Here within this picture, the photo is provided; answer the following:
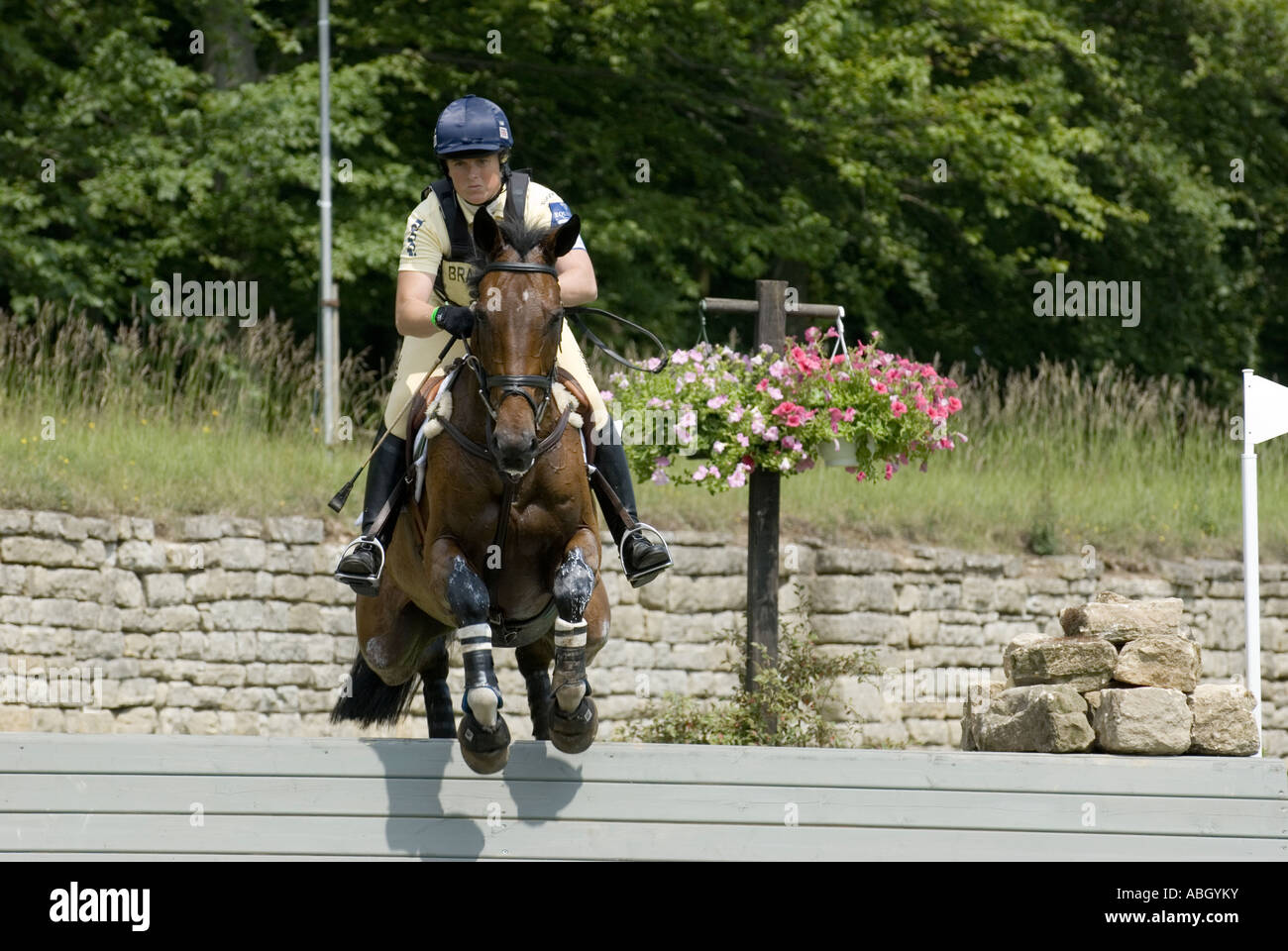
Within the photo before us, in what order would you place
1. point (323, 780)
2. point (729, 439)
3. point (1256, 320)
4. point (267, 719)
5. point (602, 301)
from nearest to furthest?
point (323, 780) < point (729, 439) < point (267, 719) < point (602, 301) < point (1256, 320)

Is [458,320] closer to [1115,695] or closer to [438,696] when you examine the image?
[438,696]

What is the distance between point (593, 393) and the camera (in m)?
6.25

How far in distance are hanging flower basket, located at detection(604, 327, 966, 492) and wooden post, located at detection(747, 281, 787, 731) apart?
47 centimetres

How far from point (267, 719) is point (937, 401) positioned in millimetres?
5341

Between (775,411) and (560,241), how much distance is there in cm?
348

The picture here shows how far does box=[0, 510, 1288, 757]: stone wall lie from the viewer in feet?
35.7

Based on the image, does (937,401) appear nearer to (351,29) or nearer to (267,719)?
(267,719)

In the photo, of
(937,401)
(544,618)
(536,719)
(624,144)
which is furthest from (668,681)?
(624,144)

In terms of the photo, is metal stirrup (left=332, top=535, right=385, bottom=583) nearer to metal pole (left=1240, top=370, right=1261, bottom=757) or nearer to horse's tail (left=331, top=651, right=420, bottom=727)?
horse's tail (left=331, top=651, right=420, bottom=727)

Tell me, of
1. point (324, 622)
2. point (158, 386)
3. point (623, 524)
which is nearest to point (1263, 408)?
point (623, 524)

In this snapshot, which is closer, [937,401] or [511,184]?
[511,184]

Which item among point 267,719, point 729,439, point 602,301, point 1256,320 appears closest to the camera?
point 729,439

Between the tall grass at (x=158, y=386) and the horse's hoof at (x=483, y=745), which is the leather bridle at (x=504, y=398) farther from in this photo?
the tall grass at (x=158, y=386)

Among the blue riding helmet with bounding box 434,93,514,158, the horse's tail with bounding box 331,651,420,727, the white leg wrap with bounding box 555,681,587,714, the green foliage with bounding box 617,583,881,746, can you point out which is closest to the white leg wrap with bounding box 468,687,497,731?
the white leg wrap with bounding box 555,681,587,714
